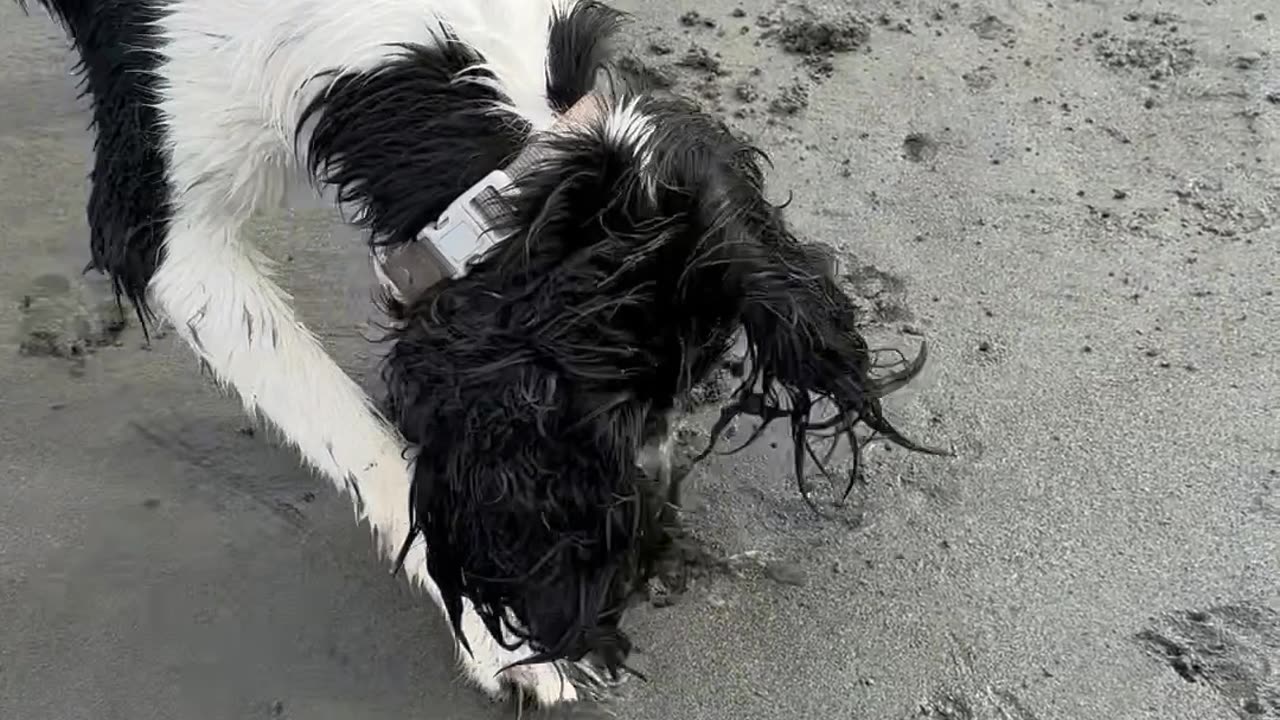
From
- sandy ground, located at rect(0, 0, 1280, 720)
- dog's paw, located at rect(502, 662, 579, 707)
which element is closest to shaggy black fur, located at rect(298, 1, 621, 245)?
sandy ground, located at rect(0, 0, 1280, 720)

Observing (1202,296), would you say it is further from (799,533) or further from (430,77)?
(430,77)

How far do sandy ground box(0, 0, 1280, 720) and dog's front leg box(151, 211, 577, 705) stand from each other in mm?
260

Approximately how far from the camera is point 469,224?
1.46 meters

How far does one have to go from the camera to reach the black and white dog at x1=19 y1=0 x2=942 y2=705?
1390 millimetres

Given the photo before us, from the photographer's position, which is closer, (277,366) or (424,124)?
(424,124)

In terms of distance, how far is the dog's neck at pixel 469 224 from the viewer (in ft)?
4.73

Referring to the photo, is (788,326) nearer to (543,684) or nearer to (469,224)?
(469,224)

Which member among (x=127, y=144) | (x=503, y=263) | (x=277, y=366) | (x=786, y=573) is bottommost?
(x=786, y=573)

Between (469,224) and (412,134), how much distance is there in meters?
0.18

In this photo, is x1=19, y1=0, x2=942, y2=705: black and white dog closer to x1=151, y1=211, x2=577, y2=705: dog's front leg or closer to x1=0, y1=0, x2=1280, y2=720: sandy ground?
x1=151, y1=211, x2=577, y2=705: dog's front leg

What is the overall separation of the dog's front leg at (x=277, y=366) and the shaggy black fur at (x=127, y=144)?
0.05m

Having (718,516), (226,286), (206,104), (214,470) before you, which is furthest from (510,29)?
(214,470)

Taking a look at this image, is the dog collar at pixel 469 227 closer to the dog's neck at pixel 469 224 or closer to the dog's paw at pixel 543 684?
the dog's neck at pixel 469 224

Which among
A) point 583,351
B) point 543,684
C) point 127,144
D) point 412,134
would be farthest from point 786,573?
point 127,144
